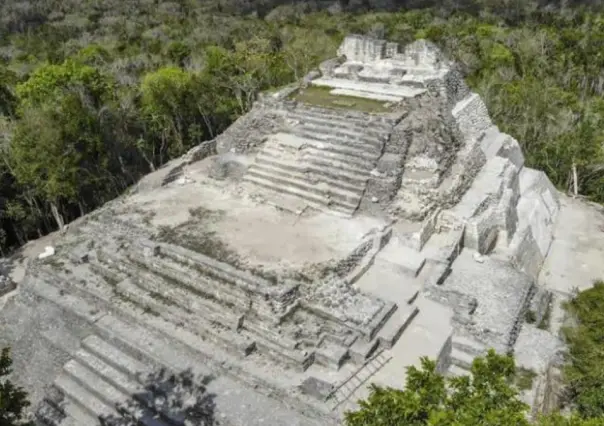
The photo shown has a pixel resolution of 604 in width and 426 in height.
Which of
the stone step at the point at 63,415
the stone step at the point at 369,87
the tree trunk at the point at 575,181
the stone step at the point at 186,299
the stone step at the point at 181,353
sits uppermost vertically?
the stone step at the point at 369,87

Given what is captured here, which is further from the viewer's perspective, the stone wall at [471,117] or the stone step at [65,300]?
the stone wall at [471,117]

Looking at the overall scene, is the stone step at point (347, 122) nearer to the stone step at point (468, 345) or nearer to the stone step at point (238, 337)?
the stone step at point (468, 345)

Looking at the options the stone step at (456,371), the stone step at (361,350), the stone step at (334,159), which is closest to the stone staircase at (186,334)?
the stone step at (361,350)

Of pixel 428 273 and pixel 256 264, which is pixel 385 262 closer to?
pixel 428 273

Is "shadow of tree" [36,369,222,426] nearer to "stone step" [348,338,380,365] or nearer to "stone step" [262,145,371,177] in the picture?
"stone step" [348,338,380,365]

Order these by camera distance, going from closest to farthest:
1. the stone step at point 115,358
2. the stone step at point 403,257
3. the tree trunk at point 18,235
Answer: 1. the stone step at point 115,358
2. the stone step at point 403,257
3. the tree trunk at point 18,235

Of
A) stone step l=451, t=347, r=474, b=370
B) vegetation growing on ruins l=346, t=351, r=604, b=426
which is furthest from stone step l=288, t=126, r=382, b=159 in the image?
vegetation growing on ruins l=346, t=351, r=604, b=426

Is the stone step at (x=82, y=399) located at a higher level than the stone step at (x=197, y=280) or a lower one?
lower
